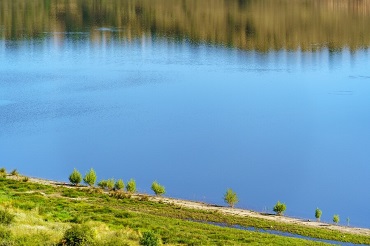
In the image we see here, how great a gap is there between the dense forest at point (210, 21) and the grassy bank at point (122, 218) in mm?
45816

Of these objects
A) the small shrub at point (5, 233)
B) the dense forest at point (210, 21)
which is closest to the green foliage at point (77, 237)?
the small shrub at point (5, 233)

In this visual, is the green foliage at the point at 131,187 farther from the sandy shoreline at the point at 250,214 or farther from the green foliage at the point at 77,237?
the green foliage at the point at 77,237

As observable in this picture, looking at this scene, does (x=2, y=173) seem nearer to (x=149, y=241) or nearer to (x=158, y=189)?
(x=158, y=189)

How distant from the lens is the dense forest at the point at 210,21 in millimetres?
73125

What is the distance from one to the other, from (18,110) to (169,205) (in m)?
18.1

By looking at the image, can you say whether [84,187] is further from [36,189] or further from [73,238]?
[73,238]

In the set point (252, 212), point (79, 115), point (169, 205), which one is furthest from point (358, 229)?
point (79, 115)

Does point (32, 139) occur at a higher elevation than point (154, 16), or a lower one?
lower

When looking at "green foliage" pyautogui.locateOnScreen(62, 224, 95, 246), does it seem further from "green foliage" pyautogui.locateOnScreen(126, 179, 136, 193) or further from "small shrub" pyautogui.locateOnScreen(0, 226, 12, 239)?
"green foliage" pyautogui.locateOnScreen(126, 179, 136, 193)

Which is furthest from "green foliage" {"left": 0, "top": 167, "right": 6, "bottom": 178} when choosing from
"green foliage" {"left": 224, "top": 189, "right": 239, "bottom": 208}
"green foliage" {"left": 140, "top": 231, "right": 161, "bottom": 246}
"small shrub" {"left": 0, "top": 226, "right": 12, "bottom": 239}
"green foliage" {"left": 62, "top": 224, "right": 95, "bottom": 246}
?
"green foliage" {"left": 62, "top": 224, "right": 95, "bottom": 246}

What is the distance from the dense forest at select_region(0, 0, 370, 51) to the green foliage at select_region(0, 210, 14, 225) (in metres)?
53.3

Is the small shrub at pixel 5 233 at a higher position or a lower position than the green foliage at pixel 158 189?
higher

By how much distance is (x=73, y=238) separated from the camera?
1437 centimetres

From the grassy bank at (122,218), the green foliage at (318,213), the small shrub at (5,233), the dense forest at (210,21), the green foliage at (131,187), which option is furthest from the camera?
the dense forest at (210,21)
